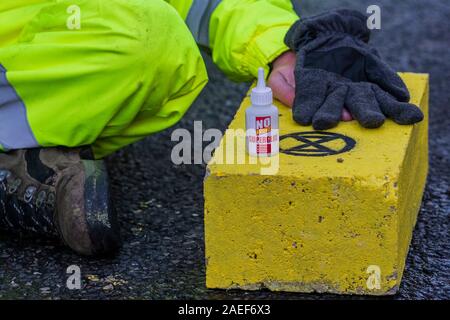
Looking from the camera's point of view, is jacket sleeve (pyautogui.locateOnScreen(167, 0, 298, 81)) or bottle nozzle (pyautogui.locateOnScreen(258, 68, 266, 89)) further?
jacket sleeve (pyautogui.locateOnScreen(167, 0, 298, 81))

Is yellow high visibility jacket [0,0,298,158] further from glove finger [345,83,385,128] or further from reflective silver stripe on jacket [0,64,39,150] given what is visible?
glove finger [345,83,385,128]

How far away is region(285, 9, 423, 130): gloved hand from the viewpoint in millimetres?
2186

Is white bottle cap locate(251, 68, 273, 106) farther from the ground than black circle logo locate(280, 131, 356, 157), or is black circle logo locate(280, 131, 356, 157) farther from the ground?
white bottle cap locate(251, 68, 273, 106)

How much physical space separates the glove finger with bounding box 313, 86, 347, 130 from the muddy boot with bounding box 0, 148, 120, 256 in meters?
0.52

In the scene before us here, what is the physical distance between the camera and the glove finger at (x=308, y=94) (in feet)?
7.25

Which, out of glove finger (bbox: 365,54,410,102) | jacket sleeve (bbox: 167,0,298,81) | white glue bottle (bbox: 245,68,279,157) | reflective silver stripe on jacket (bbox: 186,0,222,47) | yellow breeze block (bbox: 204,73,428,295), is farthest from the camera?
reflective silver stripe on jacket (bbox: 186,0,222,47)

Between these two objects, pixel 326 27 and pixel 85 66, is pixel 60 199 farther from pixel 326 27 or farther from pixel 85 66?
pixel 326 27

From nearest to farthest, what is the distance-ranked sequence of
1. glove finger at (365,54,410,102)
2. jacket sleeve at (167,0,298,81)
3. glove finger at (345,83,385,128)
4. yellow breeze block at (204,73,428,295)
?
yellow breeze block at (204,73,428,295) < glove finger at (345,83,385,128) < glove finger at (365,54,410,102) < jacket sleeve at (167,0,298,81)

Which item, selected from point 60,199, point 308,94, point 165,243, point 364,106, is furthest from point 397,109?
point 60,199

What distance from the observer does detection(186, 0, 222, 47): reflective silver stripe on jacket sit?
254 centimetres

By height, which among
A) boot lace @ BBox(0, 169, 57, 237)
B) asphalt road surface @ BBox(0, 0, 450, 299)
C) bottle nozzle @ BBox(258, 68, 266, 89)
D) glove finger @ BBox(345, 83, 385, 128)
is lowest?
asphalt road surface @ BBox(0, 0, 450, 299)

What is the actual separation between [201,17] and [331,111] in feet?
1.86

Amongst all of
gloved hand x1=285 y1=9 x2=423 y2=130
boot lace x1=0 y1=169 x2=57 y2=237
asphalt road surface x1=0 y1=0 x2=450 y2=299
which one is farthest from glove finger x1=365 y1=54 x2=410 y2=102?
boot lace x1=0 y1=169 x2=57 y2=237

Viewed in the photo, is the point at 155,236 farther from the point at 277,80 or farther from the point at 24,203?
the point at 277,80
